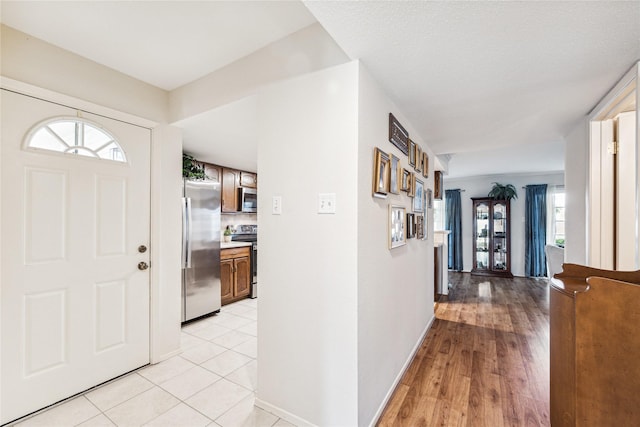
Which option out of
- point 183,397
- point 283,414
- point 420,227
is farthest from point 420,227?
point 183,397

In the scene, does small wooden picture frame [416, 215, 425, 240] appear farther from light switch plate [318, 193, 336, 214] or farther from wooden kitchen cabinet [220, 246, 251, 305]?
wooden kitchen cabinet [220, 246, 251, 305]

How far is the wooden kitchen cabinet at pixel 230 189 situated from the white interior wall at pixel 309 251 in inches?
111

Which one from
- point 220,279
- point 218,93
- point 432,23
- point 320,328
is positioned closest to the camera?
point 432,23

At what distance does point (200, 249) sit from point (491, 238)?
6.29 metres

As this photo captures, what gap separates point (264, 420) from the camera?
168 centimetres

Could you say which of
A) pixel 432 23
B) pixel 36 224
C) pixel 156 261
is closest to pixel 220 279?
pixel 156 261

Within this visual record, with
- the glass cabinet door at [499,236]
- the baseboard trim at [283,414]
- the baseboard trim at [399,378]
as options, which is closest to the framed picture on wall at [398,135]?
the baseboard trim at [399,378]

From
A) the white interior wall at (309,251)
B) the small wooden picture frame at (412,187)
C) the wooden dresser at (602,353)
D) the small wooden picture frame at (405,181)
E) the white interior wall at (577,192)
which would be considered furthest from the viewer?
the small wooden picture frame at (412,187)

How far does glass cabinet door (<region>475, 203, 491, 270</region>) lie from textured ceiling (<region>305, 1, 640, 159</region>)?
15.5 feet

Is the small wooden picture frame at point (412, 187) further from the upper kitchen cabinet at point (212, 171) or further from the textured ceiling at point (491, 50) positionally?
the upper kitchen cabinet at point (212, 171)

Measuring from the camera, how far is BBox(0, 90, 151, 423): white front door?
5.46 ft

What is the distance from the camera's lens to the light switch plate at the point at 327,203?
152 cm

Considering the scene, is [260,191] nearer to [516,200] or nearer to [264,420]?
[264,420]

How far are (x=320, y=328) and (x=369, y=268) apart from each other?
44cm
